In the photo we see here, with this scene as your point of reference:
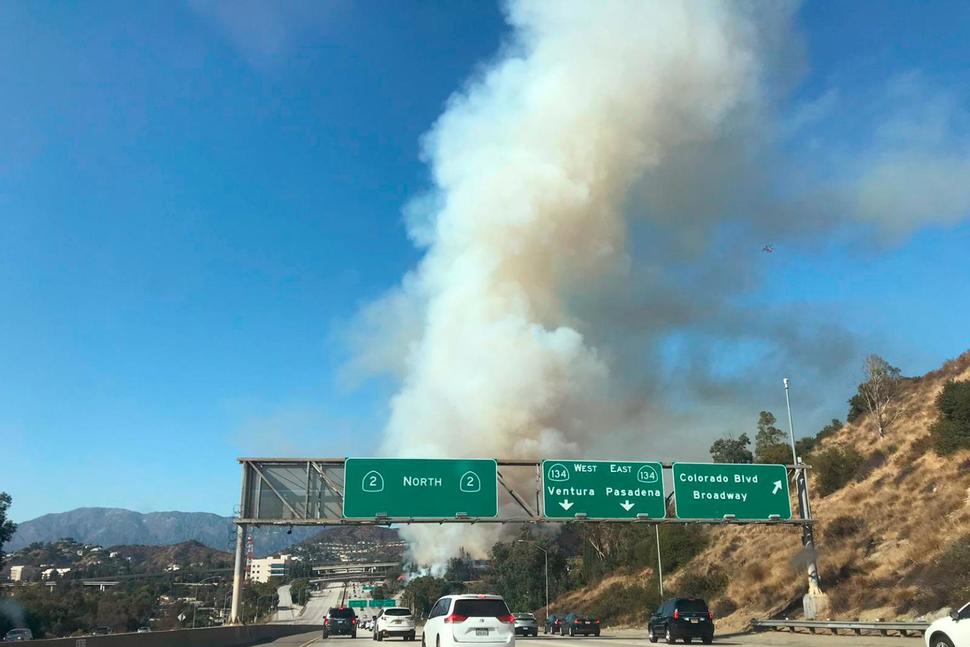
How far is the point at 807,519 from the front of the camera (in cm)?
3503

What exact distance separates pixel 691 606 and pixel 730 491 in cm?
758

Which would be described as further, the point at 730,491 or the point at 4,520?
the point at 4,520

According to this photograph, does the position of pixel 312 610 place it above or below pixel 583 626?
below

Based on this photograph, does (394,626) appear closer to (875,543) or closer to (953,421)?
(875,543)

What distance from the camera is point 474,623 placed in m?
16.6

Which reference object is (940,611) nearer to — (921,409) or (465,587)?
(921,409)

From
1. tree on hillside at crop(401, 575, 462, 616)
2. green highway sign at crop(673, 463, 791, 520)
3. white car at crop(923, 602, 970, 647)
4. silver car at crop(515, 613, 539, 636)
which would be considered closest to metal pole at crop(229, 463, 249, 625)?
silver car at crop(515, 613, 539, 636)

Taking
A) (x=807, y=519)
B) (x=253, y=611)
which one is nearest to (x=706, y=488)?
(x=807, y=519)

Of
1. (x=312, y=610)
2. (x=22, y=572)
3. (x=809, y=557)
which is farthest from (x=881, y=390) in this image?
(x=22, y=572)

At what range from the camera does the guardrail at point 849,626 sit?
23727 mm

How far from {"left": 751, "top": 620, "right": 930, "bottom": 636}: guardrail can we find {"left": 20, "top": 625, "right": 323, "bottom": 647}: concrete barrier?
834 inches

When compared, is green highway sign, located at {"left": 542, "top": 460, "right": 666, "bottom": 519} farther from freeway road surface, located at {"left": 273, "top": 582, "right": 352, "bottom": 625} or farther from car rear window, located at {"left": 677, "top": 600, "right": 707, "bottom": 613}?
freeway road surface, located at {"left": 273, "top": 582, "right": 352, "bottom": 625}

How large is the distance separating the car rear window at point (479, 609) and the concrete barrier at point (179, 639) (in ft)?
24.9

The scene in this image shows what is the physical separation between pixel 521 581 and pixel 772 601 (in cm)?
4832
